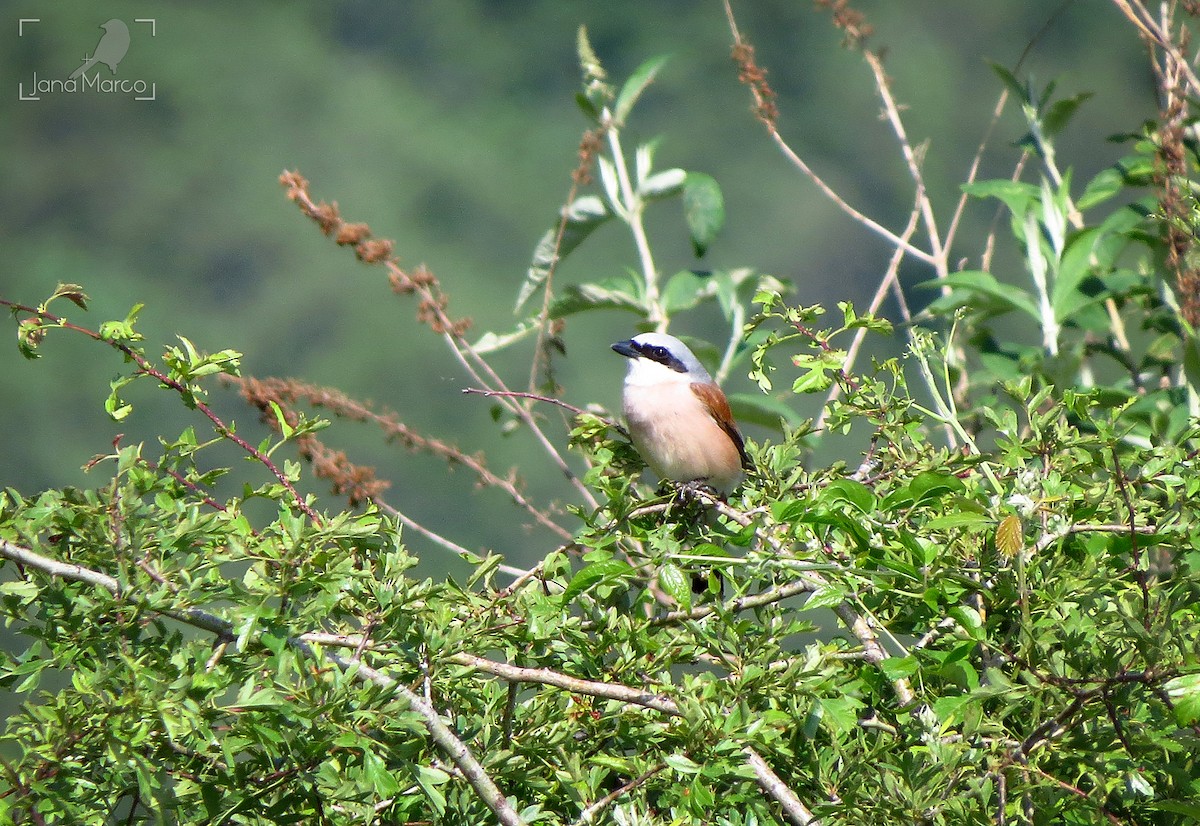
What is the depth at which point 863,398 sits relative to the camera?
207 cm

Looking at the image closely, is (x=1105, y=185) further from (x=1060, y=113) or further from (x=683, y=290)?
(x=683, y=290)

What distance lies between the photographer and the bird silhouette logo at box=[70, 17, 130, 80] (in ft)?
30.2

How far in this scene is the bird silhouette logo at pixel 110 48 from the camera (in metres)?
9.20

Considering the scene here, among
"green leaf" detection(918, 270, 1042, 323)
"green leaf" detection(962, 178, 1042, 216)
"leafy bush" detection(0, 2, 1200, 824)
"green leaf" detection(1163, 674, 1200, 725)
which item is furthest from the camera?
"green leaf" detection(962, 178, 1042, 216)

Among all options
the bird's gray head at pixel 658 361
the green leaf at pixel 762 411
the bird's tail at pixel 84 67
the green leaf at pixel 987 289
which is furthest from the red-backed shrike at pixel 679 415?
the bird's tail at pixel 84 67

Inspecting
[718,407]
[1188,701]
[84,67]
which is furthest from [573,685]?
[84,67]

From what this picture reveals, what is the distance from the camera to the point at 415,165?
11.9m

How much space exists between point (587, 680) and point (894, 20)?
1047 cm

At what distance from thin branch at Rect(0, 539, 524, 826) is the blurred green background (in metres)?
7.12

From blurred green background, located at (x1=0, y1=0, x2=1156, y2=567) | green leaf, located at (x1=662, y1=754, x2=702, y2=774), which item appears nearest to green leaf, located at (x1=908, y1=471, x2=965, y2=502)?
green leaf, located at (x1=662, y1=754, x2=702, y2=774)

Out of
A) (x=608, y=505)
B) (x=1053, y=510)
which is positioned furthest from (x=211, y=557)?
(x=1053, y=510)

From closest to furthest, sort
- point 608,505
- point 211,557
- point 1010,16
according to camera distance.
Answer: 1. point 211,557
2. point 608,505
3. point 1010,16

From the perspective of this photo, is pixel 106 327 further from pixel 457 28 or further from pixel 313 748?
pixel 457 28

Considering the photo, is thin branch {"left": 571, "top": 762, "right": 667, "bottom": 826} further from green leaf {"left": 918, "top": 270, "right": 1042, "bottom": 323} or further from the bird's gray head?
the bird's gray head
